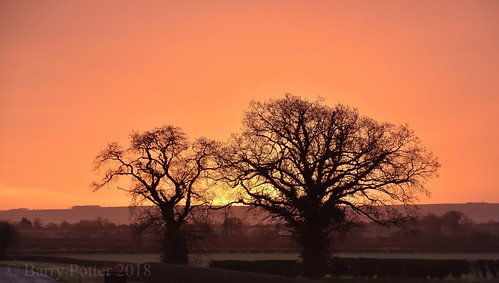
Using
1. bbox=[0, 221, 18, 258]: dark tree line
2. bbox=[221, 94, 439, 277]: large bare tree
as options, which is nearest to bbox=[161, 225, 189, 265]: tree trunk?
bbox=[221, 94, 439, 277]: large bare tree

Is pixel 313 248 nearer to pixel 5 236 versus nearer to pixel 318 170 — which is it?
pixel 318 170

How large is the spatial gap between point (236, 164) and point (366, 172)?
361 inches

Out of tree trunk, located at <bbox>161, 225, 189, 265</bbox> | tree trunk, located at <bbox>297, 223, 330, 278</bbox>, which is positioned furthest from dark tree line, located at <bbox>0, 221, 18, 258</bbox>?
tree trunk, located at <bbox>297, 223, 330, 278</bbox>

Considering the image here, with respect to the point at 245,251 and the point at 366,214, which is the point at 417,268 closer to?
the point at 366,214

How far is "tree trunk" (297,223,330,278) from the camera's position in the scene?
46.8 metres

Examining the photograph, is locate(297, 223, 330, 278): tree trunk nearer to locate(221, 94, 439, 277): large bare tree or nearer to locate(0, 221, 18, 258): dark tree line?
locate(221, 94, 439, 277): large bare tree

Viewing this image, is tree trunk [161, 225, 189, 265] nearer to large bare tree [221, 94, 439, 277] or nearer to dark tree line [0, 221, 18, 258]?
large bare tree [221, 94, 439, 277]

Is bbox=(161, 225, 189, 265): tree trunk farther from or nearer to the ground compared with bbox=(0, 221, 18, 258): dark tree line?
nearer to the ground

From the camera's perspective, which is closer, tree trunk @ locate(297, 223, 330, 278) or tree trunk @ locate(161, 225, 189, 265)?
tree trunk @ locate(297, 223, 330, 278)

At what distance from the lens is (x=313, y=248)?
154 ft

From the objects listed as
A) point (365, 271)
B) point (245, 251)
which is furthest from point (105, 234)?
point (365, 271)

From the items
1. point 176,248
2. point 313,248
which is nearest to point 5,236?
point 176,248

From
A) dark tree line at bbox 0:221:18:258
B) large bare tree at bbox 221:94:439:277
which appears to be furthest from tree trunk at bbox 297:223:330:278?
dark tree line at bbox 0:221:18:258

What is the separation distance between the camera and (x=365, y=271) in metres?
53.0
